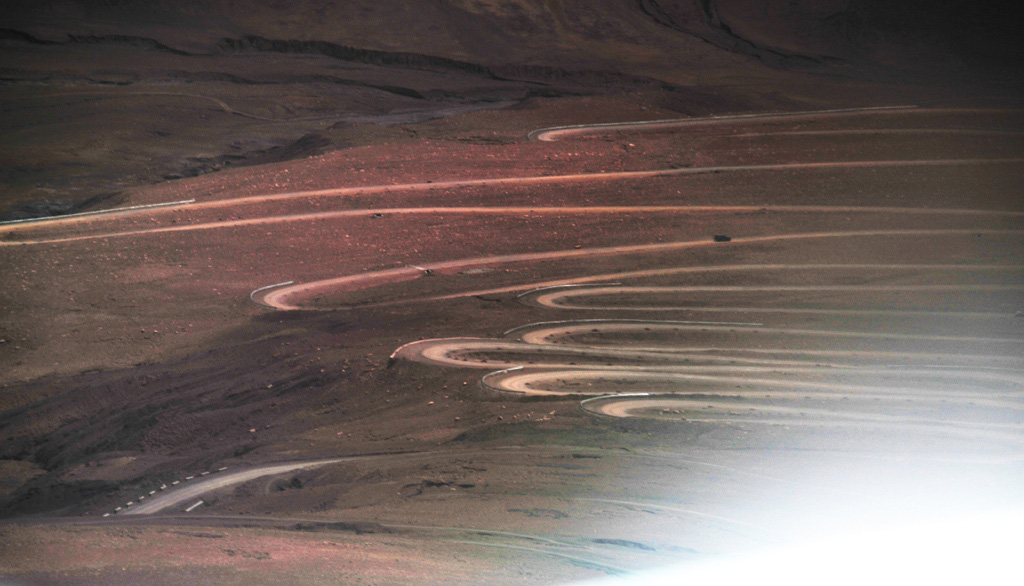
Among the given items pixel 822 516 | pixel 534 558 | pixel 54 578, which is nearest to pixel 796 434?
pixel 822 516

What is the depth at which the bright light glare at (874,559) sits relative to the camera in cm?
335

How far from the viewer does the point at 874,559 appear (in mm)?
3537

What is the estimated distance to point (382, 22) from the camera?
1869 centimetres

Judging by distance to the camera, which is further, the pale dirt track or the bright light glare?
the pale dirt track

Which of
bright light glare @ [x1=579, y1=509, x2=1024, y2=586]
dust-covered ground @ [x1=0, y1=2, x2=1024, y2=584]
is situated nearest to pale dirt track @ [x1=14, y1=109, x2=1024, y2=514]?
dust-covered ground @ [x1=0, y1=2, x2=1024, y2=584]

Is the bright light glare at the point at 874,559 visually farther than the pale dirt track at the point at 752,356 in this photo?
No

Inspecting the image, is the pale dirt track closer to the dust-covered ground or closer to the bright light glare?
the dust-covered ground

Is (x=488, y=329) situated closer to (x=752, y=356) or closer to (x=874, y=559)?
(x=752, y=356)

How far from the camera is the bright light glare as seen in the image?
3.35 meters

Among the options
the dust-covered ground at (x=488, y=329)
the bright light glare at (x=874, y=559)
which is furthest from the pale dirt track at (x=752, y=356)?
the bright light glare at (x=874, y=559)

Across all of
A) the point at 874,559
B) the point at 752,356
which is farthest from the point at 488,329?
the point at 874,559

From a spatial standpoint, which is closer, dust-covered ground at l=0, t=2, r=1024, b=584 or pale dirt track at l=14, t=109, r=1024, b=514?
dust-covered ground at l=0, t=2, r=1024, b=584

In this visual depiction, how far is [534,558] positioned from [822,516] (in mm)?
1377

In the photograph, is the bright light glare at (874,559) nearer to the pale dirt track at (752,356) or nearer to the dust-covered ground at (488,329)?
the dust-covered ground at (488,329)
